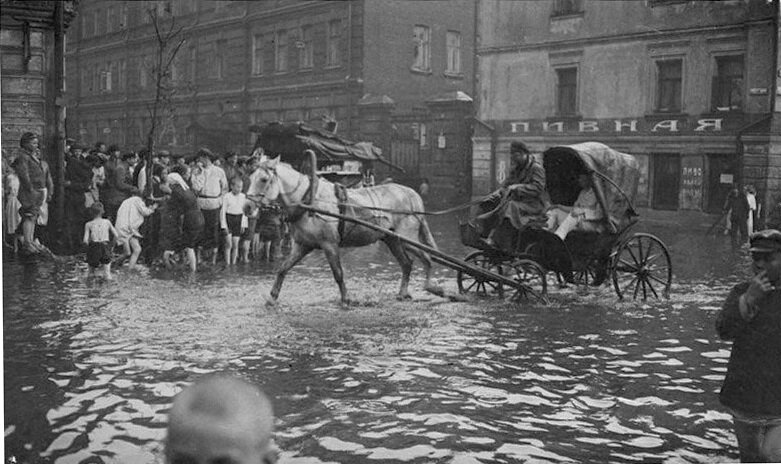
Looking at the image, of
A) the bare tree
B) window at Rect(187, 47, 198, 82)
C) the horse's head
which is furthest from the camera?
the horse's head

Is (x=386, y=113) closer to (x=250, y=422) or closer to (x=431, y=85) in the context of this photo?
(x=431, y=85)

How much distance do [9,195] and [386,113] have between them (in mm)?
9606

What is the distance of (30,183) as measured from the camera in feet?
20.2

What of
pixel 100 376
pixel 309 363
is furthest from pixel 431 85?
pixel 100 376

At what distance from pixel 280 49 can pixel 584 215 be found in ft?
16.4

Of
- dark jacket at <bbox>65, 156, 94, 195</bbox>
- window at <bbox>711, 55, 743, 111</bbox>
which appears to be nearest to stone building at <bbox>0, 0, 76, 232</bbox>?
dark jacket at <bbox>65, 156, 94, 195</bbox>

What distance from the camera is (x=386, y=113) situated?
14703 millimetres

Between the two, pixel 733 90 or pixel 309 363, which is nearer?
pixel 309 363

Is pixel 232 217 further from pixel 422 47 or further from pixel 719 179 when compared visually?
pixel 719 179

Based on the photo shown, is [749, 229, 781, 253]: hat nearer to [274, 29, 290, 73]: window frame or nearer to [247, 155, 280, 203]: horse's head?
[247, 155, 280, 203]: horse's head

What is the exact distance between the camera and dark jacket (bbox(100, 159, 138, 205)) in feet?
28.0

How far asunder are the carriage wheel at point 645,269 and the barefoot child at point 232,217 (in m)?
5.80

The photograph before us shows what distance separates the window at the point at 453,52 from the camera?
1120 cm

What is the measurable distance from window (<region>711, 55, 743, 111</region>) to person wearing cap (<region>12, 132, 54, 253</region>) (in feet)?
17.9
